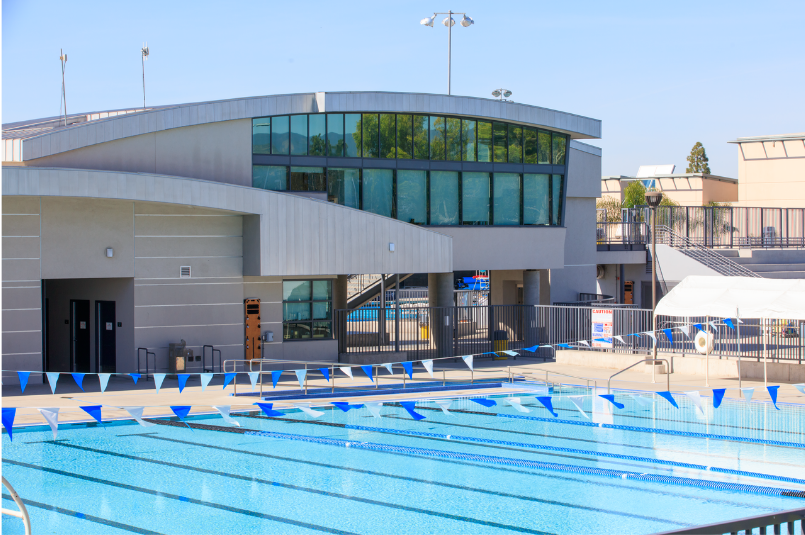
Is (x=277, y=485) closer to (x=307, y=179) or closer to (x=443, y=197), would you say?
(x=307, y=179)

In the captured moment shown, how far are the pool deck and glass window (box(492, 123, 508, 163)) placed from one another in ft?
28.3

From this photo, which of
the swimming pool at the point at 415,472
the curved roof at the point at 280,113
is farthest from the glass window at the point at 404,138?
the swimming pool at the point at 415,472

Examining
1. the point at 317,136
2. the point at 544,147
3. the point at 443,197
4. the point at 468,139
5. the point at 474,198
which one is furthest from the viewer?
the point at 544,147

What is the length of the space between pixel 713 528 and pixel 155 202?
60.8 feet

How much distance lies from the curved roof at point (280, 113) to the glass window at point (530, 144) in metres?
0.47

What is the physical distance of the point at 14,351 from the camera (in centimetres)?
1953

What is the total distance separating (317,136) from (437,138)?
15.1 ft

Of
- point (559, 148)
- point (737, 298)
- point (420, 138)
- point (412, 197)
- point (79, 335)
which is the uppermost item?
point (559, 148)

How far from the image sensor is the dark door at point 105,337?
22.0 meters

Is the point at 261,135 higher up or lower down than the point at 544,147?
lower down

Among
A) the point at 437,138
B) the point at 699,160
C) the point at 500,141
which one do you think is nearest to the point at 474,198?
the point at 500,141

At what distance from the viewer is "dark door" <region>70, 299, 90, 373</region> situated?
23328mm

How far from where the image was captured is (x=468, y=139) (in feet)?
92.6

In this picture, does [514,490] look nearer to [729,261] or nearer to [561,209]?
[561,209]
